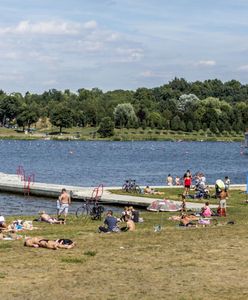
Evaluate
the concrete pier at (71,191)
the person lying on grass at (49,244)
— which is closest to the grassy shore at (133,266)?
the person lying on grass at (49,244)

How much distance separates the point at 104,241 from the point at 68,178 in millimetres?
57371

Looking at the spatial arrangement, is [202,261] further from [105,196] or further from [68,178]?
[68,178]

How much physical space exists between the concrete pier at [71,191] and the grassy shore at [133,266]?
13699mm

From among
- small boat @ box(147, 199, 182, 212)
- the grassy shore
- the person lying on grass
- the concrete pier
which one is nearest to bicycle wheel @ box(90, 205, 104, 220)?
small boat @ box(147, 199, 182, 212)

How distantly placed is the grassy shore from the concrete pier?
44.9 ft

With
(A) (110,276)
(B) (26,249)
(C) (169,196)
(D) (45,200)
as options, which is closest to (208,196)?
(C) (169,196)

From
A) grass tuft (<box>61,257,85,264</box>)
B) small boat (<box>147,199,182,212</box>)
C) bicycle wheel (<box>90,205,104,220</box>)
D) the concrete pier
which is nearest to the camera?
grass tuft (<box>61,257,85,264</box>)

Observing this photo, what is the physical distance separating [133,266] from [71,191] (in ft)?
96.6

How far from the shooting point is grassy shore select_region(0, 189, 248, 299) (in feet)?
54.2

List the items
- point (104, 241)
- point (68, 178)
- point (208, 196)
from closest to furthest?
1. point (104, 241)
2. point (208, 196)
3. point (68, 178)

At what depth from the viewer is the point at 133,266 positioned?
1962 cm

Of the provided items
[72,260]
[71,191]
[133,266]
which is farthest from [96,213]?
[71,191]

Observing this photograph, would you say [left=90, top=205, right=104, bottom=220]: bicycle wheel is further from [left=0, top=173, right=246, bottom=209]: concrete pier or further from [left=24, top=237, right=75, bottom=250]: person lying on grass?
[left=24, top=237, right=75, bottom=250]: person lying on grass

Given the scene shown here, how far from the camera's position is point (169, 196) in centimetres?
4575
